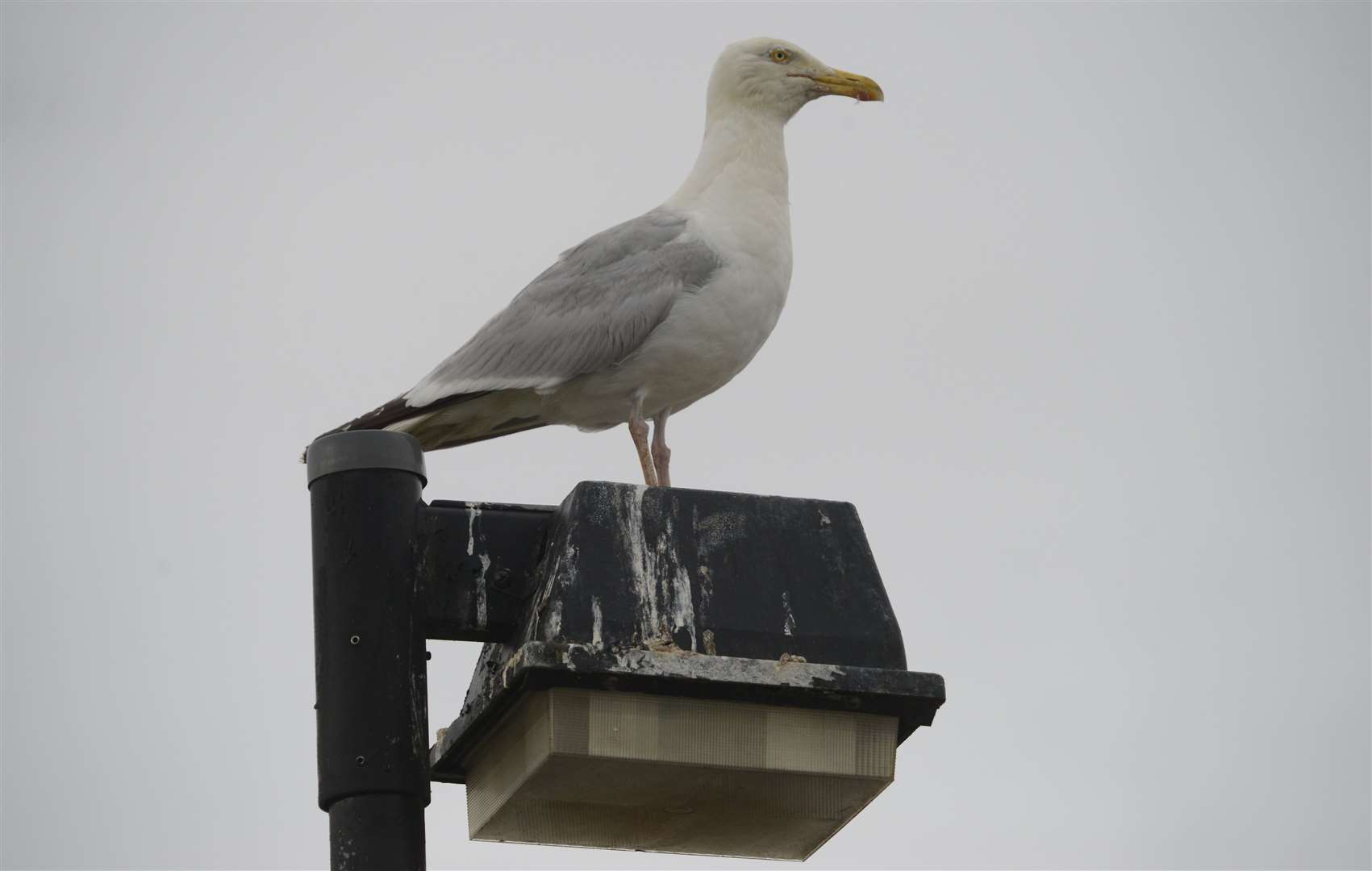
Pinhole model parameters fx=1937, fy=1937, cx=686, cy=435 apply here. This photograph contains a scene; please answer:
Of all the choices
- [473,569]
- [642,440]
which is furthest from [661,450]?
[473,569]

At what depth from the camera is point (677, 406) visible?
30.2ft

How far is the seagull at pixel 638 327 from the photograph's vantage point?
8.69 meters

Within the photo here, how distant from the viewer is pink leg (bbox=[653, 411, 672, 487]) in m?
9.26

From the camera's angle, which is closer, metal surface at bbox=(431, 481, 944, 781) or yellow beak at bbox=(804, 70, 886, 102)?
metal surface at bbox=(431, 481, 944, 781)

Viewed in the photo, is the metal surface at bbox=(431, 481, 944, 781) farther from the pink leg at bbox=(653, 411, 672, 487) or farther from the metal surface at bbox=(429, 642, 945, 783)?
the pink leg at bbox=(653, 411, 672, 487)

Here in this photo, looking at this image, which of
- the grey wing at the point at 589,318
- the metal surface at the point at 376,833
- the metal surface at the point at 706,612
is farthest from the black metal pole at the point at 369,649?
the grey wing at the point at 589,318

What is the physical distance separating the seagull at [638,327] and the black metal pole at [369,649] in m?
3.95

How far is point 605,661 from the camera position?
408 centimetres

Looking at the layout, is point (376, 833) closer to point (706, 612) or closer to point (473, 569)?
point (473, 569)

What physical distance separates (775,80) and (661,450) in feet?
6.68

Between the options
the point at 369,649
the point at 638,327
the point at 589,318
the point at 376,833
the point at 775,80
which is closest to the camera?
the point at 376,833

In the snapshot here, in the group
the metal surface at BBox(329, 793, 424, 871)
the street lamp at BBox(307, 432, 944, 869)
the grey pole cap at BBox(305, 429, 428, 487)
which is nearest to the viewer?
the metal surface at BBox(329, 793, 424, 871)

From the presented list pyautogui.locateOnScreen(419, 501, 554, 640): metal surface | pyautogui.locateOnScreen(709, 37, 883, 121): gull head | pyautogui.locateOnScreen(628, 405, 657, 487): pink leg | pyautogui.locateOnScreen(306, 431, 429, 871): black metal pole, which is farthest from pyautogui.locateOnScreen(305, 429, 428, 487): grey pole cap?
pyautogui.locateOnScreen(709, 37, 883, 121): gull head

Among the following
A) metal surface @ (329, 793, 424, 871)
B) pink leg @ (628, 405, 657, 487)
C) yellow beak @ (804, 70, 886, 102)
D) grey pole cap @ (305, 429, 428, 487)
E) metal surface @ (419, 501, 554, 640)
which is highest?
yellow beak @ (804, 70, 886, 102)
